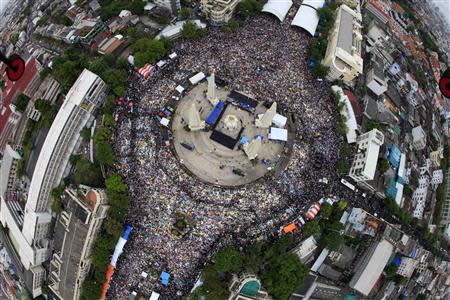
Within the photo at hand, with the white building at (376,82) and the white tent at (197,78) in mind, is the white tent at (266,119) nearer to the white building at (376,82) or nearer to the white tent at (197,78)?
the white tent at (197,78)

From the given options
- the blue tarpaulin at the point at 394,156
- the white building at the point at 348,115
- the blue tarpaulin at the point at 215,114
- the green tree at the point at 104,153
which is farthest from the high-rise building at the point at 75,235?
the blue tarpaulin at the point at 394,156

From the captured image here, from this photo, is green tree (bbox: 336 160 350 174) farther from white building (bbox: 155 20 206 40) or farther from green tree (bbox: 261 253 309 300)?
white building (bbox: 155 20 206 40)

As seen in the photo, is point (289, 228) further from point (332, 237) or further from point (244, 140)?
point (244, 140)

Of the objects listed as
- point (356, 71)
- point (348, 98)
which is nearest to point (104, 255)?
point (348, 98)

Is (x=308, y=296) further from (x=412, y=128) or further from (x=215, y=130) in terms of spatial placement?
(x=412, y=128)

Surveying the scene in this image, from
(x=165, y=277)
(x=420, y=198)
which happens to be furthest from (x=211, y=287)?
(x=420, y=198)
